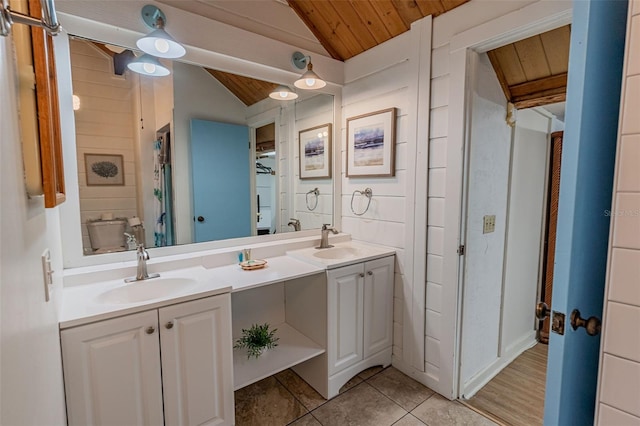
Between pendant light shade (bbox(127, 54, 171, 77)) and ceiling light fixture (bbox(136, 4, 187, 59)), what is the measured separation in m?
0.14

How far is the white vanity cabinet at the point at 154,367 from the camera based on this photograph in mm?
1204

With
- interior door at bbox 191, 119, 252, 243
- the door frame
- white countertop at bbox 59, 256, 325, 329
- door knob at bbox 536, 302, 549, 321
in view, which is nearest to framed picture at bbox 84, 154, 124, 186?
interior door at bbox 191, 119, 252, 243

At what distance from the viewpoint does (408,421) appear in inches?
70.5

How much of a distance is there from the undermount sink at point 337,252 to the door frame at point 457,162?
0.69m

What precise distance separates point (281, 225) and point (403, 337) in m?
1.23

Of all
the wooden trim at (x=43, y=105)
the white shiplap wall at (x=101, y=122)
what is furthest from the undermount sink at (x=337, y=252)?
the wooden trim at (x=43, y=105)

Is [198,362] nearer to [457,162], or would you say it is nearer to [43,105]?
[43,105]

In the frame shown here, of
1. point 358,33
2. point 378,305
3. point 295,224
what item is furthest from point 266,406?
point 358,33

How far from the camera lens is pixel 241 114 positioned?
7.20ft

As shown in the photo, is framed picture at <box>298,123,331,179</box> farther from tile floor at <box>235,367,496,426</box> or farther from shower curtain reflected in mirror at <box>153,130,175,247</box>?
tile floor at <box>235,367,496,426</box>

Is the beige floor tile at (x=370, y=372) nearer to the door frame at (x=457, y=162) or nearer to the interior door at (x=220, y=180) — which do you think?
the door frame at (x=457, y=162)

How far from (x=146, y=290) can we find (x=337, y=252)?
4.24 feet

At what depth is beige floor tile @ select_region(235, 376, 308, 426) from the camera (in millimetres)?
1810

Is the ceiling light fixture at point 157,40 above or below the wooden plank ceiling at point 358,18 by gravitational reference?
below
